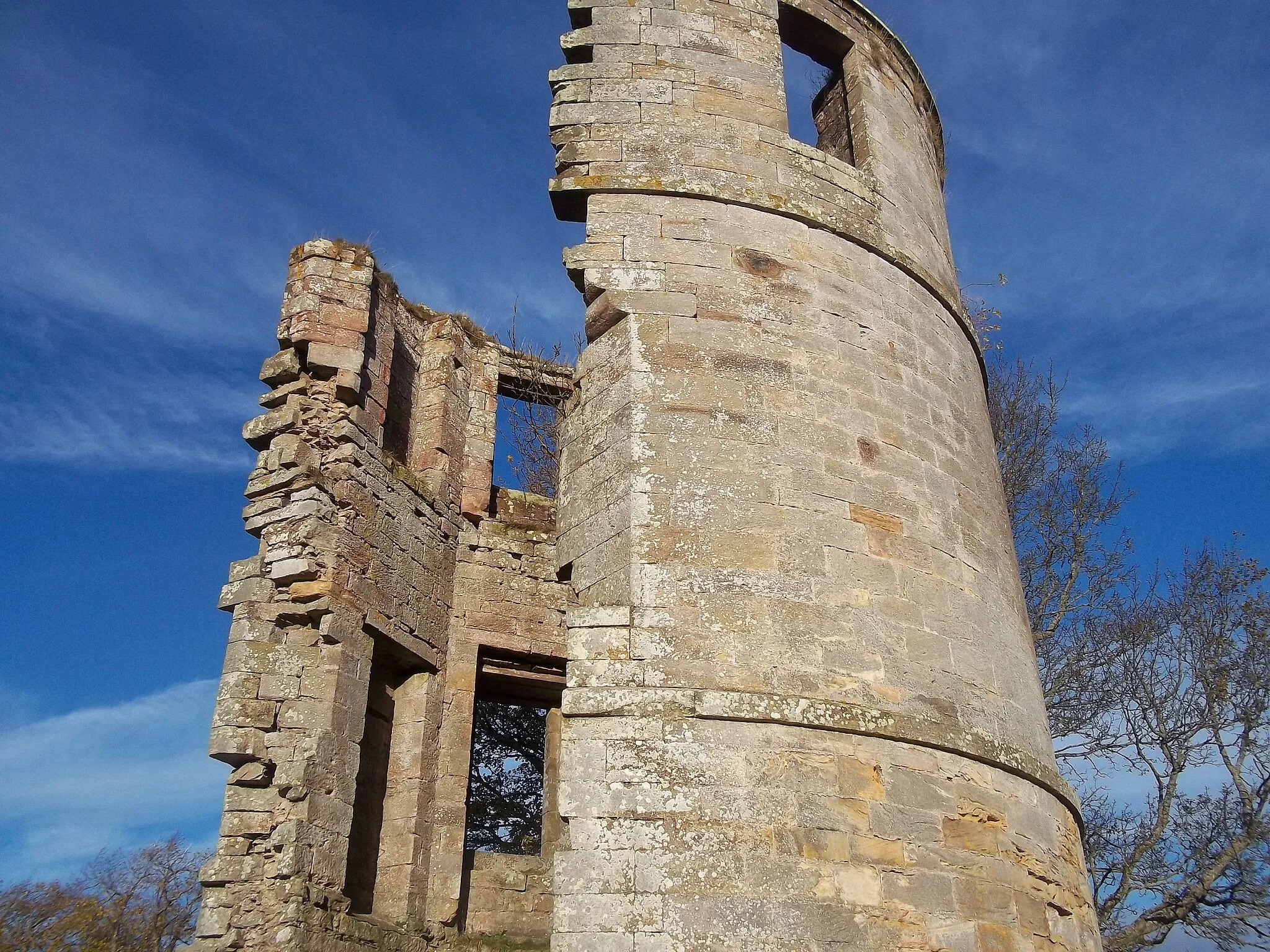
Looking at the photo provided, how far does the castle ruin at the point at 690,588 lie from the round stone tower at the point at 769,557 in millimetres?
16

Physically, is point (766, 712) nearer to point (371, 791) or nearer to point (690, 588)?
point (690, 588)

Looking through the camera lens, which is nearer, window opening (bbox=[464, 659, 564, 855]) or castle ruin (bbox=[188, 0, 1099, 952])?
castle ruin (bbox=[188, 0, 1099, 952])

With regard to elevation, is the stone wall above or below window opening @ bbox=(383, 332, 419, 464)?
below

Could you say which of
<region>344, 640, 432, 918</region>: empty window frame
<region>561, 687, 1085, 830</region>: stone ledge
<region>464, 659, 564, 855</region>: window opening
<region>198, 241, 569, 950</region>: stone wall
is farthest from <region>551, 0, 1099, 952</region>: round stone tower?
<region>464, 659, 564, 855</region>: window opening

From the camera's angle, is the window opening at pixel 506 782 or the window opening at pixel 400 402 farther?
the window opening at pixel 506 782

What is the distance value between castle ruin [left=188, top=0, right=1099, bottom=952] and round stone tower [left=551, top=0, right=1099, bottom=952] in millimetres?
16

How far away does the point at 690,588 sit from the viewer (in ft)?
15.6

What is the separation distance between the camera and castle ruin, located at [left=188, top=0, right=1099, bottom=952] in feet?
14.5

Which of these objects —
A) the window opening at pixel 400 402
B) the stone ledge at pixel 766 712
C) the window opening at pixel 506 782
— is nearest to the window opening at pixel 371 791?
the window opening at pixel 400 402

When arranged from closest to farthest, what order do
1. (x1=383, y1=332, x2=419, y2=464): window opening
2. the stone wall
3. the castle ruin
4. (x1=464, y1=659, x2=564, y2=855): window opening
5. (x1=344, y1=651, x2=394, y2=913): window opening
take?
the castle ruin, the stone wall, (x1=344, y1=651, x2=394, y2=913): window opening, (x1=383, y1=332, x2=419, y2=464): window opening, (x1=464, y1=659, x2=564, y2=855): window opening

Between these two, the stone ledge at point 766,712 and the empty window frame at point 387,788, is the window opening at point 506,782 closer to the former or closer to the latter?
the empty window frame at point 387,788

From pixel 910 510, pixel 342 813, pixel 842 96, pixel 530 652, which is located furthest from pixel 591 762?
pixel 842 96

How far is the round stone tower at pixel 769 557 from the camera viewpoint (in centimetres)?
432

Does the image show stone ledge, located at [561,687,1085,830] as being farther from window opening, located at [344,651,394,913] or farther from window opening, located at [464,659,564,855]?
window opening, located at [464,659,564,855]
